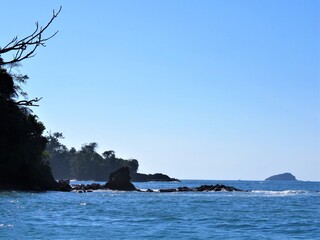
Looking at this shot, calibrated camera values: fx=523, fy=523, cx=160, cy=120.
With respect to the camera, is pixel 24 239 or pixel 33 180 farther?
pixel 33 180

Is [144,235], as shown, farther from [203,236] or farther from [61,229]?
[61,229]

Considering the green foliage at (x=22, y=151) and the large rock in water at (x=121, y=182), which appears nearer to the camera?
the green foliage at (x=22, y=151)

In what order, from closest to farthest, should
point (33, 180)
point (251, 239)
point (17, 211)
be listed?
1. point (251, 239)
2. point (17, 211)
3. point (33, 180)

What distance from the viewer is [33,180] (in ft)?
301

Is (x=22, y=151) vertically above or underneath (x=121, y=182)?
above

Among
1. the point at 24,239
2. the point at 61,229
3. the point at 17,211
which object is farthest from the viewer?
the point at 17,211

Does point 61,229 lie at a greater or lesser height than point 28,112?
lesser

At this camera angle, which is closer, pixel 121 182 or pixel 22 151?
pixel 22 151

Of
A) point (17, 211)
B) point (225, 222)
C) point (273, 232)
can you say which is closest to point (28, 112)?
point (17, 211)

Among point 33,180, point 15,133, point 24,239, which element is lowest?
point 24,239

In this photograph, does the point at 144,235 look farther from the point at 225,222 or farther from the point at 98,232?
the point at 225,222

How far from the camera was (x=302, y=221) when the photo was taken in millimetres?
42031

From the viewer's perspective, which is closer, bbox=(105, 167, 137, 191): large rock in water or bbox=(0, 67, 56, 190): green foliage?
bbox=(0, 67, 56, 190): green foliage

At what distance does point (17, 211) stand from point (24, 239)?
17.4 metres
